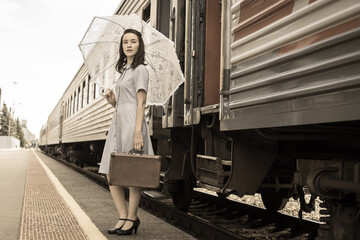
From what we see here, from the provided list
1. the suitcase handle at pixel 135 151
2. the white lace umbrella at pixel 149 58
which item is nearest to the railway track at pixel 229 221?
the suitcase handle at pixel 135 151

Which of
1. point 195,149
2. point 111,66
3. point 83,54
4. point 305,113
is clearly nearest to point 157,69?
point 111,66

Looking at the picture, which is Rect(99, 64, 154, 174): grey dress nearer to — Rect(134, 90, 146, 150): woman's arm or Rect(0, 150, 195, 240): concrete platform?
Rect(134, 90, 146, 150): woman's arm

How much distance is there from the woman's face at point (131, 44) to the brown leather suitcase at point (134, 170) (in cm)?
89

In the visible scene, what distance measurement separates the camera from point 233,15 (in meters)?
3.16

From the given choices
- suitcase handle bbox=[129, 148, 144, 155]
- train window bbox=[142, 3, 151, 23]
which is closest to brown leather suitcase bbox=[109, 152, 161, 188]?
suitcase handle bbox=[129, 148, 144, 155]

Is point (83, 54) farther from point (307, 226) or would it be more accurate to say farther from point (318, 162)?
point (307, 226)

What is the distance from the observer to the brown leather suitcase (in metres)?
3.31

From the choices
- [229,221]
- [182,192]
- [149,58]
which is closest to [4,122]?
[182,192]

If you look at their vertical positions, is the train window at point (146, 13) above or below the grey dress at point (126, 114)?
above

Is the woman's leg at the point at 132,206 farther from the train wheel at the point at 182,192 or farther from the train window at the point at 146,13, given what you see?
the train window at the point at 146,13

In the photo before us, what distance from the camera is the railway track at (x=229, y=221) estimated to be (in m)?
4.51

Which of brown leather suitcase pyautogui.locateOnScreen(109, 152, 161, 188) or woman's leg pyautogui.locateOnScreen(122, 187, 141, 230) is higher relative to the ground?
brown leather suitcase pyautogui.locateOnScreen(109, 152, 161, 188)

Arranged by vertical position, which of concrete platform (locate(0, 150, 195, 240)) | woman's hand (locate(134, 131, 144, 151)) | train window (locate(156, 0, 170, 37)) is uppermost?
train window (locate(156, 0, 170, 37))

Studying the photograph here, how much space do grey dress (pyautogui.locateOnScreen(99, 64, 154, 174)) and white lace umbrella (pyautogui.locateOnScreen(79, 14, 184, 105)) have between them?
0.59 m
